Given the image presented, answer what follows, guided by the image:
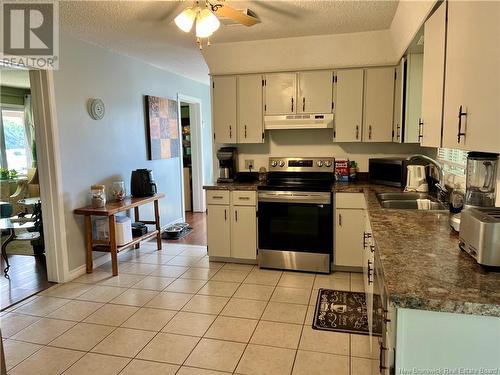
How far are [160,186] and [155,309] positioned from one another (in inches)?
101

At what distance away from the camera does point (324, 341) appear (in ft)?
7.95

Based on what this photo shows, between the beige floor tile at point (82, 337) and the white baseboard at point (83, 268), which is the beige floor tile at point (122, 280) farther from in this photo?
the beige floor tile at point (82, 337)

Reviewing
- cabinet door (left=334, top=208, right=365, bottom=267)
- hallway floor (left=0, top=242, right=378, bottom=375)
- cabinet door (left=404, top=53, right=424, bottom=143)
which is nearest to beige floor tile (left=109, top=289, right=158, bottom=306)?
hallway floor (left=0, top=242, right=378, bottom=375)

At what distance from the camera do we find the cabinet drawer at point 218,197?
151 inches

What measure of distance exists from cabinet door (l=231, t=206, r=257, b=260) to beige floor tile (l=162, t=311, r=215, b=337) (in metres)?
1.14

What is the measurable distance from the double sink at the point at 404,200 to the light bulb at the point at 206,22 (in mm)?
1724

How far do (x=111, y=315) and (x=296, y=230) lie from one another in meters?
1.82

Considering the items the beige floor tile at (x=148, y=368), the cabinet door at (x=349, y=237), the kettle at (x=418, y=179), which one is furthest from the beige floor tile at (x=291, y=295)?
the kettle at (x=418, y=179)

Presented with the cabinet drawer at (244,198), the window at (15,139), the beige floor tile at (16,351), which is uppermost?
the window at (15,139)

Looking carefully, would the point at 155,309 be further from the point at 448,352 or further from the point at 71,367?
the point at 448,352

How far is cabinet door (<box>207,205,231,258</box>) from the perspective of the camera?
3883mm

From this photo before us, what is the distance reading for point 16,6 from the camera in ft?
8.98

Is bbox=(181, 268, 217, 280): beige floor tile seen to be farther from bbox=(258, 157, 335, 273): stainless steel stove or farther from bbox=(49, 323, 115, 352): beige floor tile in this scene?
bbox=(49, 323, 115, 352): beige floor tile

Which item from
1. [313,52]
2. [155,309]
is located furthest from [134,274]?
[313,52]
